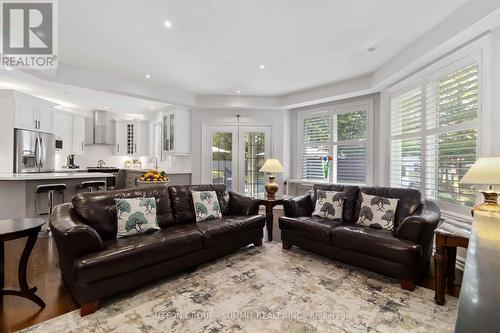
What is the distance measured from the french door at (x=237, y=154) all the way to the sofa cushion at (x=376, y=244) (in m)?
3.33

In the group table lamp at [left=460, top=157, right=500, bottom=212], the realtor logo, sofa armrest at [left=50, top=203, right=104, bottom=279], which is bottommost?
sofa armrest at [left=50, top=203, right=104, bottom=279]

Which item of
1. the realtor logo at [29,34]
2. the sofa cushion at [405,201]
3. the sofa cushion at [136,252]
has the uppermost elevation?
the realtor logo at [29,34]

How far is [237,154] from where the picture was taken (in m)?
6.07

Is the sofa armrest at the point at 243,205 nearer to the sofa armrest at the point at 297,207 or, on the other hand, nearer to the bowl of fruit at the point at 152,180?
the sofa armrest at the point at 297,207

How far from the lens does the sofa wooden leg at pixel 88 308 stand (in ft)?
6.46

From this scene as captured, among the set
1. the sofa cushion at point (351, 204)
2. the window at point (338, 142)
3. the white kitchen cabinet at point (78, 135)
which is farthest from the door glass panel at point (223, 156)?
the white kitchen cabinet at point (78, 135)

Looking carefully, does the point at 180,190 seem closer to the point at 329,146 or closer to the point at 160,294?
the point at 160,294

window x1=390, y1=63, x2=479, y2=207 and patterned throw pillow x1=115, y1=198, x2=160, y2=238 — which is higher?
window x1=390, y1=63, x2=479, y2=207

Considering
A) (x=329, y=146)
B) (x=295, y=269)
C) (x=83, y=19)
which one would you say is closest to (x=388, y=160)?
(x=329, y=146)

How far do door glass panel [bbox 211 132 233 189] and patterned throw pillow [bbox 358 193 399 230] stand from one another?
3.51 m

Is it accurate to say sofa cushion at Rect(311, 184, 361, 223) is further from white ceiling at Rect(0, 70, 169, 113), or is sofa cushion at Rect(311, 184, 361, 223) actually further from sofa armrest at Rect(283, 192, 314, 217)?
white ceiling at Rect(0, 70, 169, 113)

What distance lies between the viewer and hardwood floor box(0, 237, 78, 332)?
6.22 feet

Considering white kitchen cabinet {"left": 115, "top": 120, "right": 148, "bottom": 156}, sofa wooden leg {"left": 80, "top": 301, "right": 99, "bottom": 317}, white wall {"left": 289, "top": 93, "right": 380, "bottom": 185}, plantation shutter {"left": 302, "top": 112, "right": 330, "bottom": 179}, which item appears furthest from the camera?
white kitchen cabinet {"left": 115, "top": 120, "right": 148, "bottom": 156}

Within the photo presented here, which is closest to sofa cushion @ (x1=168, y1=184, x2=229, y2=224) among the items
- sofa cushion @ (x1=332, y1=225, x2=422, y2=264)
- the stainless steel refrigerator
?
sofa cushion @ (x1=332, y1=225, x2=422, y2=264)
